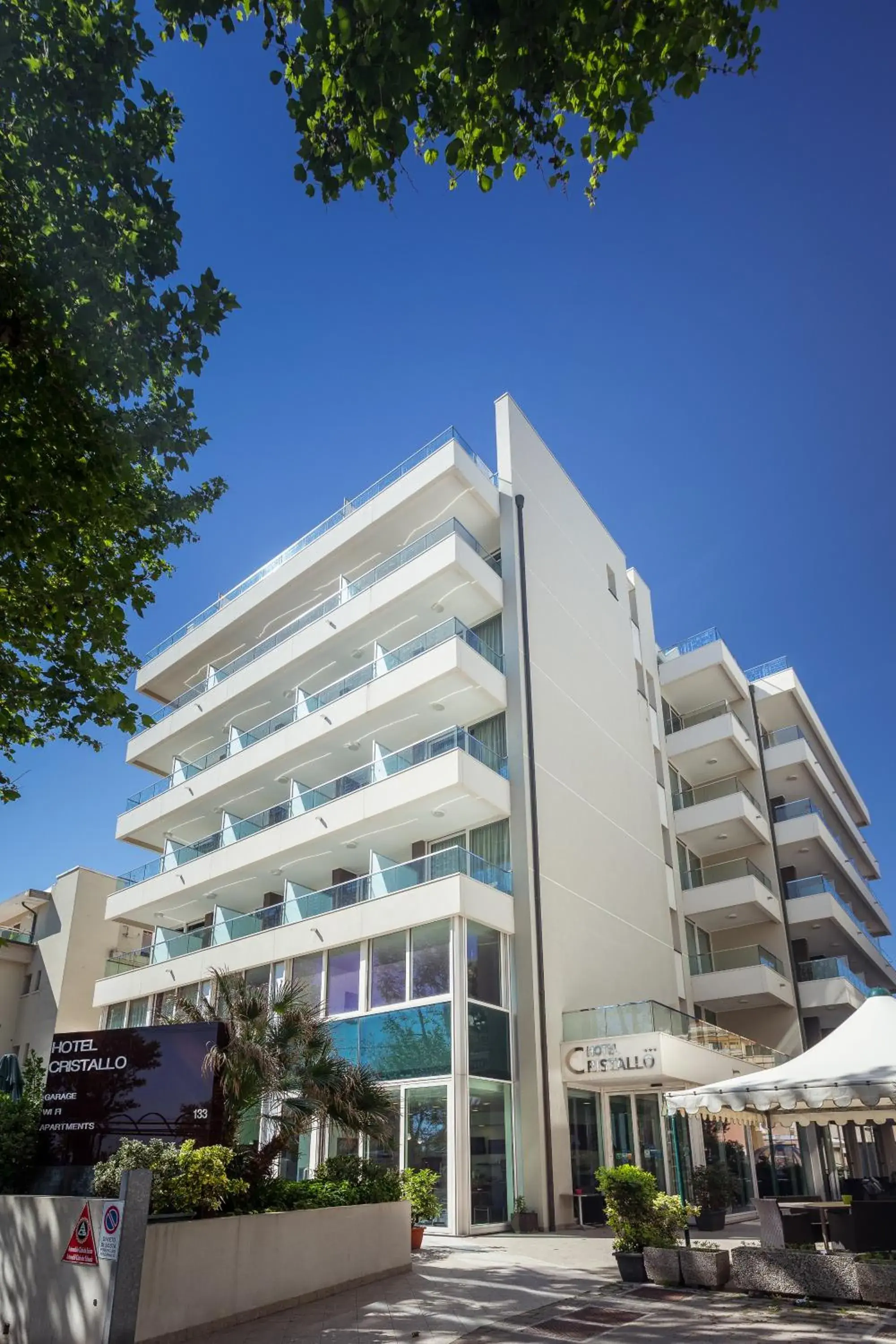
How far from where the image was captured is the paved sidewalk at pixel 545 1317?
25.6ft

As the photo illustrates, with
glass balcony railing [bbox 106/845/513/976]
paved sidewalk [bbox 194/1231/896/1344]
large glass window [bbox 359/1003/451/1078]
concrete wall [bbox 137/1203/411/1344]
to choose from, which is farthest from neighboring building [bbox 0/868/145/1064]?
paved sidewalk [bbox 194/1231/896/1344]

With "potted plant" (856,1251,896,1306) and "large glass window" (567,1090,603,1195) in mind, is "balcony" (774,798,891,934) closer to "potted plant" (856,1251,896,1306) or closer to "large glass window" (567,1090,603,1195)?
"large glass window" (567,1090,603,1195)

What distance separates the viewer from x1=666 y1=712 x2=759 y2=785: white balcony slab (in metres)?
30.2

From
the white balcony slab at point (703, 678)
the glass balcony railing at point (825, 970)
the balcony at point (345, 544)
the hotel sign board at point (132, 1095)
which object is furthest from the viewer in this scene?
the white balcony slab at point (703, 678)

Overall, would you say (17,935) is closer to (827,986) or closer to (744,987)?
(744,987)

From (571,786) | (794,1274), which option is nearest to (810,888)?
(571,786)

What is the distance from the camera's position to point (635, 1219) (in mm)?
10617

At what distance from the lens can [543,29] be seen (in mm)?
6277

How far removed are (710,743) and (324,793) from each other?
14.6 m

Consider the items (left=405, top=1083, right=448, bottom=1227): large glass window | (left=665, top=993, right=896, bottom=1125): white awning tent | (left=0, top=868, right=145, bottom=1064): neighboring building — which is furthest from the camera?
(left=0, top=868, right=145, bottom=1064): neighboring building

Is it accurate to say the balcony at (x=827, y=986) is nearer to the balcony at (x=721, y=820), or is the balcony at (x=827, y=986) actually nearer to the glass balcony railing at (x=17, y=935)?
the balcony at (x=721, y=820)

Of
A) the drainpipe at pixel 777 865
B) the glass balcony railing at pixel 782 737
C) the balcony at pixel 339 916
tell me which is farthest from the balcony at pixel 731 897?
the balcony at pixel 339 916

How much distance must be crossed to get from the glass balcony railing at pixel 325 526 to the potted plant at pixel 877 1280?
17963 millimetres

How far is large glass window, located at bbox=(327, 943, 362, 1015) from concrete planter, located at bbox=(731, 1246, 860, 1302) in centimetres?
1027
